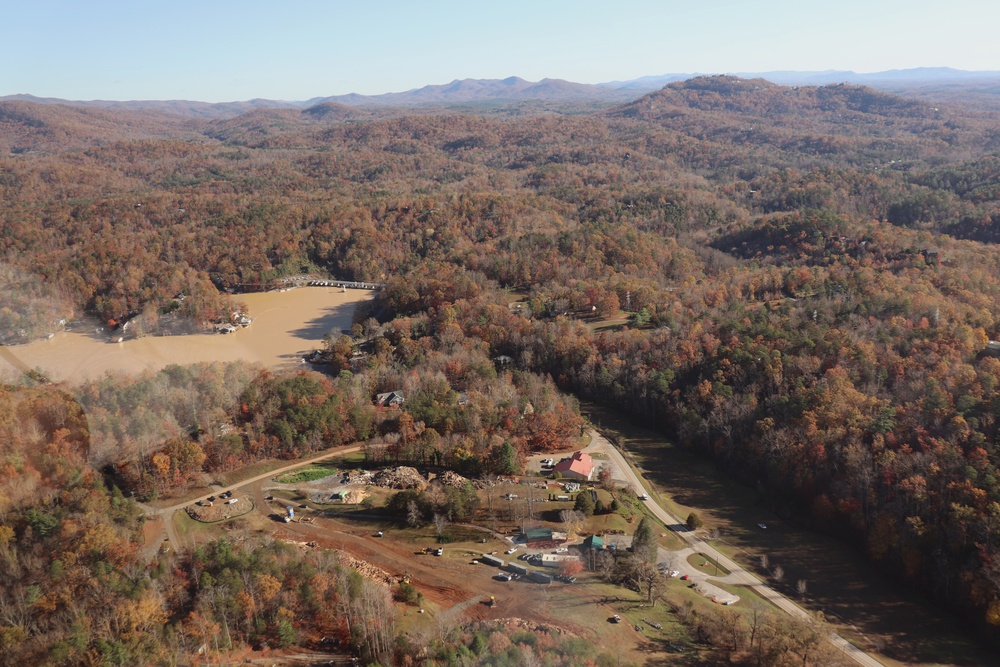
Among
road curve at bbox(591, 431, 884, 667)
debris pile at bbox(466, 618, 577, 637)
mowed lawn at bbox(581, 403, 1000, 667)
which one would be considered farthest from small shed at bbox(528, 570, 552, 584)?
mowed lawn at bbox(581, 403, 1000, 667)

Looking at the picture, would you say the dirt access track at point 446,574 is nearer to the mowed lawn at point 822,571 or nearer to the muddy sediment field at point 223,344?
the mowed lawn at point 822,571

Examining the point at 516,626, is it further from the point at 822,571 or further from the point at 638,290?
the point at 638,290

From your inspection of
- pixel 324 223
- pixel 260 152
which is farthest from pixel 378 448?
pixel 260 152

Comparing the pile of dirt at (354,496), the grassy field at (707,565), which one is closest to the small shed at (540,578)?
the grassy field at (707,565)

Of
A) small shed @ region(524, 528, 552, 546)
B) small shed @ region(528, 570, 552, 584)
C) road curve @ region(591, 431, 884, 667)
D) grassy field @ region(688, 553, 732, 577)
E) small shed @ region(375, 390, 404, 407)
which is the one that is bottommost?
road curve @ region(591, 431, 884, 667)

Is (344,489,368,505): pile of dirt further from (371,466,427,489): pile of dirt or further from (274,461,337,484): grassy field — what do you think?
(274,461,337,484): grassy field

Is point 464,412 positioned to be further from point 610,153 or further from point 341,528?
point 610,153
